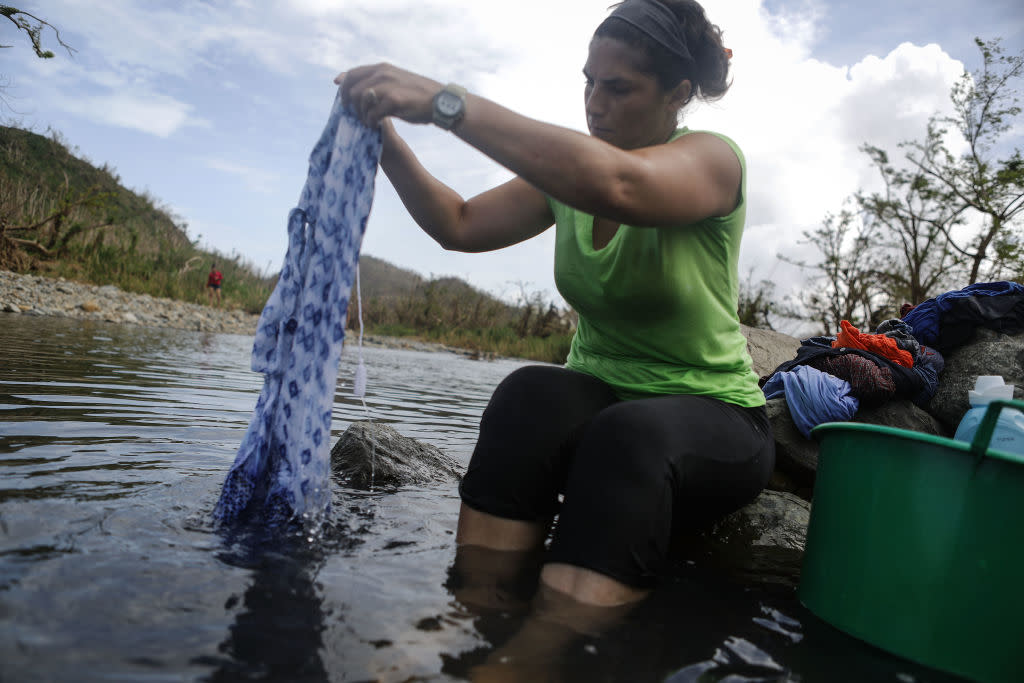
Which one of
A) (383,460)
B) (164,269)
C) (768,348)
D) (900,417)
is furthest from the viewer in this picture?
(164,269)

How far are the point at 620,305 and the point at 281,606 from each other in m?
1.10

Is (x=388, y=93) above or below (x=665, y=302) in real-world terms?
above

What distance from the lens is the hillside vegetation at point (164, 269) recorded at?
46.3ft

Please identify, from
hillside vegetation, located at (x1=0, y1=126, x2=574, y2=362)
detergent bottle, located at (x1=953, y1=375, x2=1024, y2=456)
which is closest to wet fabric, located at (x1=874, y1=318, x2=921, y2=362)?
detergent bottle, located at (x1=953, y1=375, x2=1024, y2=456)

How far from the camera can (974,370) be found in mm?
3201

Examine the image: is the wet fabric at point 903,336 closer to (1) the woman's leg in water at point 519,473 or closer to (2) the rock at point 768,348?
(2) the rock at point 768,348

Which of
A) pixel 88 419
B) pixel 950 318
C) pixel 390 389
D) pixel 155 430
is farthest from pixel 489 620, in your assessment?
pixel 390 389

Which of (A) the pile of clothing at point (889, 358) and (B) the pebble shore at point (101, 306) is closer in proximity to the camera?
(A) the pile of clothing at point (889, 358)

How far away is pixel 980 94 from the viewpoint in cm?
→ 1691

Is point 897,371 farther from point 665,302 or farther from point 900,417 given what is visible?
point 665,302

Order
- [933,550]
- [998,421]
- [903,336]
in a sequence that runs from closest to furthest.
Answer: [933,550] < [998,421] < [903,336]

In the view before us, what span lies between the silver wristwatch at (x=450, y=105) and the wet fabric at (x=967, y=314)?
10.4ft

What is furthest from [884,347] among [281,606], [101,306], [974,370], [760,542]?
[101,306]

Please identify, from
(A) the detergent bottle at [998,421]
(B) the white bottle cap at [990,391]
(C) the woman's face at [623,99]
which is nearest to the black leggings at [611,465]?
(C) the woman's face at [623,99]
